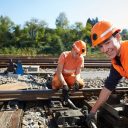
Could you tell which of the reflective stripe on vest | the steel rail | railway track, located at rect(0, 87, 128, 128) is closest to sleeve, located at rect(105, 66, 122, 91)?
the reflective stripe on vest

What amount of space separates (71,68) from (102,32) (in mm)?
3925

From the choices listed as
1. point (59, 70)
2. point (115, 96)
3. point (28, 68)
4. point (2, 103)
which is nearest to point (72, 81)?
point (59, 70)

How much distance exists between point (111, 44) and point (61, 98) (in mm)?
3229

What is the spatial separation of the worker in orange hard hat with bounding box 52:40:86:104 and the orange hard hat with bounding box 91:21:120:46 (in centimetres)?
317

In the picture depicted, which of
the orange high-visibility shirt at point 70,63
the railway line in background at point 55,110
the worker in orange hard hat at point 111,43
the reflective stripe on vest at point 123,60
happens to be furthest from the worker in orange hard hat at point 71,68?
the worker in orange hard hat at point 111,43

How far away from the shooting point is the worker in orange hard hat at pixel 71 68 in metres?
6.64

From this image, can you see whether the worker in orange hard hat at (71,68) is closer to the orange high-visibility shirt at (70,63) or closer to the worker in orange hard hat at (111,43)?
the orange high-visibility shirt at (70,63)

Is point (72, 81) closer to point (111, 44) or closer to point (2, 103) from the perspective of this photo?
point (2, 103)

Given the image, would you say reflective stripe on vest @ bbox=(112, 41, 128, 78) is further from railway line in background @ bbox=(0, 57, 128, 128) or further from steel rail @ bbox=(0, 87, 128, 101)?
steel rail @ bbox=(0, 87, 128, 101)

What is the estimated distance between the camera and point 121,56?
3.38 m

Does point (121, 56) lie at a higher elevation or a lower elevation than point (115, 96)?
higher

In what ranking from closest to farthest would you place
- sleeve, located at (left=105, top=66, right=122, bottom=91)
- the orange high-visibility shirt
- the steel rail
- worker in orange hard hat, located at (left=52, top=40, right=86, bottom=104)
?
sleeve, located at (left=105, top=66, right=122, bottom=91), the steel rail, worker in orange hard hat, located at (left=52, top=40, right=86, bottom=104), the orange high-visibility shirt

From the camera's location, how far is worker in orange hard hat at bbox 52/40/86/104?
6641 millimetres

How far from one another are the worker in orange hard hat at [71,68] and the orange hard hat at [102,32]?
3167 millimetres
